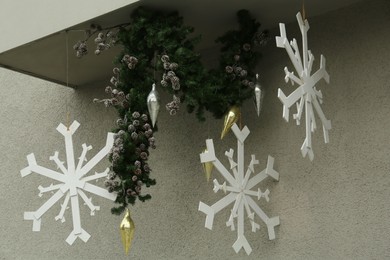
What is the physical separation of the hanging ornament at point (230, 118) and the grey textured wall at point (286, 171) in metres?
0.52

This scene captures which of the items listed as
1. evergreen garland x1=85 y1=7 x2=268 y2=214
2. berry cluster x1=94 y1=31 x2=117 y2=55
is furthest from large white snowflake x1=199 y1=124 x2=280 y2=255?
berry cluster x1=94 y1=31 x2=117 y2=55

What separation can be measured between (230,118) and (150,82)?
0.61m

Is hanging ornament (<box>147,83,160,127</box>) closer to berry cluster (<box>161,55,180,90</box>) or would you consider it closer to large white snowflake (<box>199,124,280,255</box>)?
berry cluster (<box>161,55,180,90</box>)

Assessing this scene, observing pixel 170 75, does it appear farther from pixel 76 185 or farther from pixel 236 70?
pixel 76 185

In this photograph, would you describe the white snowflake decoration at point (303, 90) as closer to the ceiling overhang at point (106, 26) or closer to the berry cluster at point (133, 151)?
the ceiling overhang at point (106, 26)

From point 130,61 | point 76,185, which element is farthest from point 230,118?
point 76,185

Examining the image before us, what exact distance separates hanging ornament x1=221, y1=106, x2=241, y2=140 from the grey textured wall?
516 mm

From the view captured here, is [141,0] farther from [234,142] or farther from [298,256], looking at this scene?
[298,256]

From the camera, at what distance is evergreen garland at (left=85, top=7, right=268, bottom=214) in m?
5.86

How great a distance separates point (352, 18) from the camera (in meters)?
6.15

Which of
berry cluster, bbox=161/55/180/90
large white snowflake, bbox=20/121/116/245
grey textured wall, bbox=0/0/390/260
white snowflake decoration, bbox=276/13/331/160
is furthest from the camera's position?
large white snowflake, bbox=20/121/116/245

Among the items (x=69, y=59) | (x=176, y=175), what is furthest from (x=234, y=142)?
(x=69, y=59)

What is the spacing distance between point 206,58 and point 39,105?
6.81ft

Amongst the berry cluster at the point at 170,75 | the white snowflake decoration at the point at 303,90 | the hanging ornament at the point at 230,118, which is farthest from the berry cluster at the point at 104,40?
the white snowflake decoration at the point at 303,90
